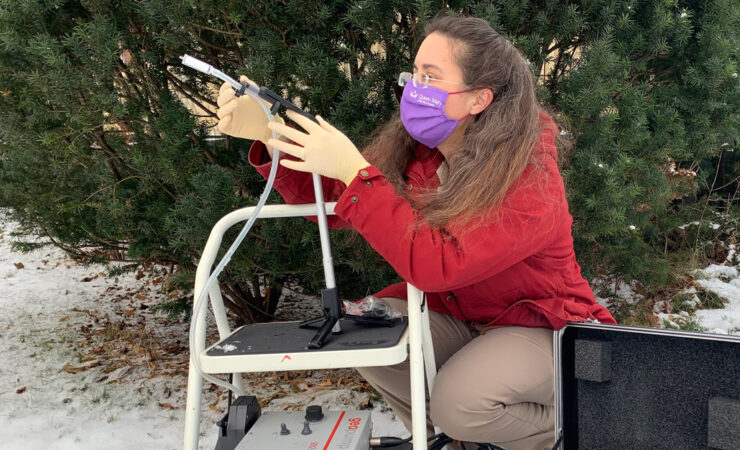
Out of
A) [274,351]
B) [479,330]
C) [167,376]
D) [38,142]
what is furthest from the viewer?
[167,376]

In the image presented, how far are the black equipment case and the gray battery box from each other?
53 cm

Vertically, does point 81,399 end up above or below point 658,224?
below

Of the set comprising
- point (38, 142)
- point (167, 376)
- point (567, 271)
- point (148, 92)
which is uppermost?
point (148, 92)

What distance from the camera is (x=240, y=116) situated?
169 cm

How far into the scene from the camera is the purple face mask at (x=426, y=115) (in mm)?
1753

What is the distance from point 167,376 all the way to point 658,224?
3516 millimetres

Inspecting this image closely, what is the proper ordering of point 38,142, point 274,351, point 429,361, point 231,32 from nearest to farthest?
1. point 274,351
2. point 429,361
3. point 231,32
4. point 38,142

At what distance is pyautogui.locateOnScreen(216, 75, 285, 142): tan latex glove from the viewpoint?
164 cm

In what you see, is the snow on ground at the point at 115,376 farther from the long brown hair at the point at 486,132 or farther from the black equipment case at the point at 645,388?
the long brown hair at the point at 486,132

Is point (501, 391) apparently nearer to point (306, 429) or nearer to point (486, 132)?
point (306, 429)

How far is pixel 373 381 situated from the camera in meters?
2.02

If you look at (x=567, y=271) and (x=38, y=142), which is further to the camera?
(x=38, y=142)

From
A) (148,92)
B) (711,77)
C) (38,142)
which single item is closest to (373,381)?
(148,92)

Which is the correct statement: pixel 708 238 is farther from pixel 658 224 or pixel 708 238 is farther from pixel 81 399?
pixel 81 399
